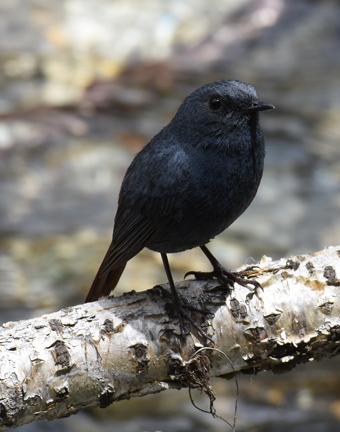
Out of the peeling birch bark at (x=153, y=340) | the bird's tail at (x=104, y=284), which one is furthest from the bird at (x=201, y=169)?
the bird's tail at (x=104, y=284)

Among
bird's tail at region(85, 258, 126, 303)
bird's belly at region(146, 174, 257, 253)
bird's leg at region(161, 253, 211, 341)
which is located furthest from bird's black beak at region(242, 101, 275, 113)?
bird's tail at region(85, 258, 126, 303)

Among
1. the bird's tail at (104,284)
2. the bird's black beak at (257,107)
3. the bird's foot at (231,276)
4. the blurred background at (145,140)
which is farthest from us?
the blurred background at (145,140)

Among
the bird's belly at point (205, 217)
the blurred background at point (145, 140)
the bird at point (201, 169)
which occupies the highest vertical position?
the blurred background at point (145, 140)

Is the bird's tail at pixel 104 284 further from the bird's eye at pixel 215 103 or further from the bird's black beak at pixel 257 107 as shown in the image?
the bird's black beak at pixel 257 107

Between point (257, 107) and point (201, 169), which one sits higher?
point (257, 107)

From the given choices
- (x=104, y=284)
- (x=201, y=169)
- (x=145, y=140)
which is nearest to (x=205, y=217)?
(x=201, y=169)

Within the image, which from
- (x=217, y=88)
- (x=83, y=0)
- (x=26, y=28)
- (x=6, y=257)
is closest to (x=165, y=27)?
(x=83, y=0)

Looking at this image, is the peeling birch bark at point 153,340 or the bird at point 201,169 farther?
the bird at point 201,169

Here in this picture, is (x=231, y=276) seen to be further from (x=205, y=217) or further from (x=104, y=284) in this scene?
(x=104, y=284)
